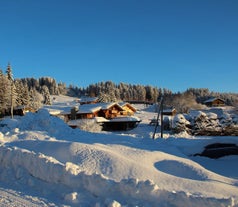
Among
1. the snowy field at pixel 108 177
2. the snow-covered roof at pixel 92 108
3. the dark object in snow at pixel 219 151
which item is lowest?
the snow-covered roof at pixel 92 108

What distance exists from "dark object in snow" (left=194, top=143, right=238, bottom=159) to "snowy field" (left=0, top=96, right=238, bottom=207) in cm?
36

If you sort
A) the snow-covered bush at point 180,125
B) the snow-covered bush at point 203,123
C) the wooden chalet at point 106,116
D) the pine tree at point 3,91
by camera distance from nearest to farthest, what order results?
the snow-covered bush at point 203,123 < the snow-covered bush at point 180,125 < the pine tree at point 3,91 < the wooden chalet at point 106,116

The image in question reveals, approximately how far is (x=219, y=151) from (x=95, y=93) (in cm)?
14500

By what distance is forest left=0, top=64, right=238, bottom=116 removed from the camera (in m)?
62.5

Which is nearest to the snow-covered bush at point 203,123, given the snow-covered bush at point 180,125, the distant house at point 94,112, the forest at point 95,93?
the snow-covered bush at point 180,125

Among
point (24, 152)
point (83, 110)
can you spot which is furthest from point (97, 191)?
point (83, 110)

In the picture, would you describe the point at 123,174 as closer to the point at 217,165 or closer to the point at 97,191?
the point at 97,191

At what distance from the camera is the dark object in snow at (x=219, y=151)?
590 inches

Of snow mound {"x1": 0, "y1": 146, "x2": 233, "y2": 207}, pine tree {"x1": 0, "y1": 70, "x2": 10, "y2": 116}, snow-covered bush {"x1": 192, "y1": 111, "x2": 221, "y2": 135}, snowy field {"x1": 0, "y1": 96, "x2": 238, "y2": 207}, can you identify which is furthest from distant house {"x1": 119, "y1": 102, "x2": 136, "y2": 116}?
snow mound {"x1": 0, "y1": 146, "x2": 233, "y2": 207}

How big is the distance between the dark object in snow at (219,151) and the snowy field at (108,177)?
359 mm

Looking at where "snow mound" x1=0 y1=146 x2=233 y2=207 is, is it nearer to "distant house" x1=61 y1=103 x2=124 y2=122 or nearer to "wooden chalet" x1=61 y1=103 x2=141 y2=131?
"wooden chalet" x1=61 y1=103 x2=141 y2=131

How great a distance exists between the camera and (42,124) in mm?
19766

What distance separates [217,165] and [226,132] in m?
23.0

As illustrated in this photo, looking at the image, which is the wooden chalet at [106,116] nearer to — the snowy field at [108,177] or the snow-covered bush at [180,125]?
the snow-covered bush at [180,125]
